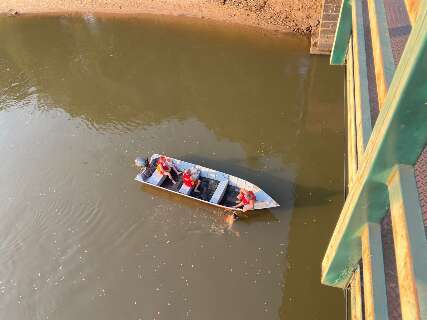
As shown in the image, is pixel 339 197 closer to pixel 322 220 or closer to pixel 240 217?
pixel 322 220

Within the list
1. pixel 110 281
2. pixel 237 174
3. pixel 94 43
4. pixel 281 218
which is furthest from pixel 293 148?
pixel 94 43

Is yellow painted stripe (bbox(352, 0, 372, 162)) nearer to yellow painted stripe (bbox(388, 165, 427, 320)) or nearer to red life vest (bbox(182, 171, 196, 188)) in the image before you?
yellow painted stripe (bbox(388, 165, 427, 320))

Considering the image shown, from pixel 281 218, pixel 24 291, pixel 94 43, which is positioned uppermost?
pixel 94 43

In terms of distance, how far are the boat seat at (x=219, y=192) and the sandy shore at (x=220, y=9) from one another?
10981mm

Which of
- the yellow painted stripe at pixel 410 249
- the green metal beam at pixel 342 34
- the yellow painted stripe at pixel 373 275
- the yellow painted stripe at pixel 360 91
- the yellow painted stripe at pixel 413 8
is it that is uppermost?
the yellow painted stripe at pixel 413 8

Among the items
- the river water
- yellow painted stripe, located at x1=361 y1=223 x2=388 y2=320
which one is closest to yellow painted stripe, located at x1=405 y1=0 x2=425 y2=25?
yellow painted stripe, located at x1=361 y1=223 x2=388 y2=320

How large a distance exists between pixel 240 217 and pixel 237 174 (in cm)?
199

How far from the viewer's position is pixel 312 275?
1083 cm

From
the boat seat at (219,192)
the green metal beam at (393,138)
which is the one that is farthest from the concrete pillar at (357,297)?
the boat seat at (219,192)

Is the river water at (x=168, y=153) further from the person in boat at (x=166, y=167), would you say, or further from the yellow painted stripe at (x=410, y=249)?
the yellow painted stripe at (x=410, y=249)

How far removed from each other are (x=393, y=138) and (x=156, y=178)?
34.5 ft

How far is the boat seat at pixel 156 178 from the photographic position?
13112 mm

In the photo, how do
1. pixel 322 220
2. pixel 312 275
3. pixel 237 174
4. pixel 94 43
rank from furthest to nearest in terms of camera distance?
pixel 94 43, pixel 237 174, pixel 322 220, pixel 312 275

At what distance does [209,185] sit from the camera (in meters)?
13.0
